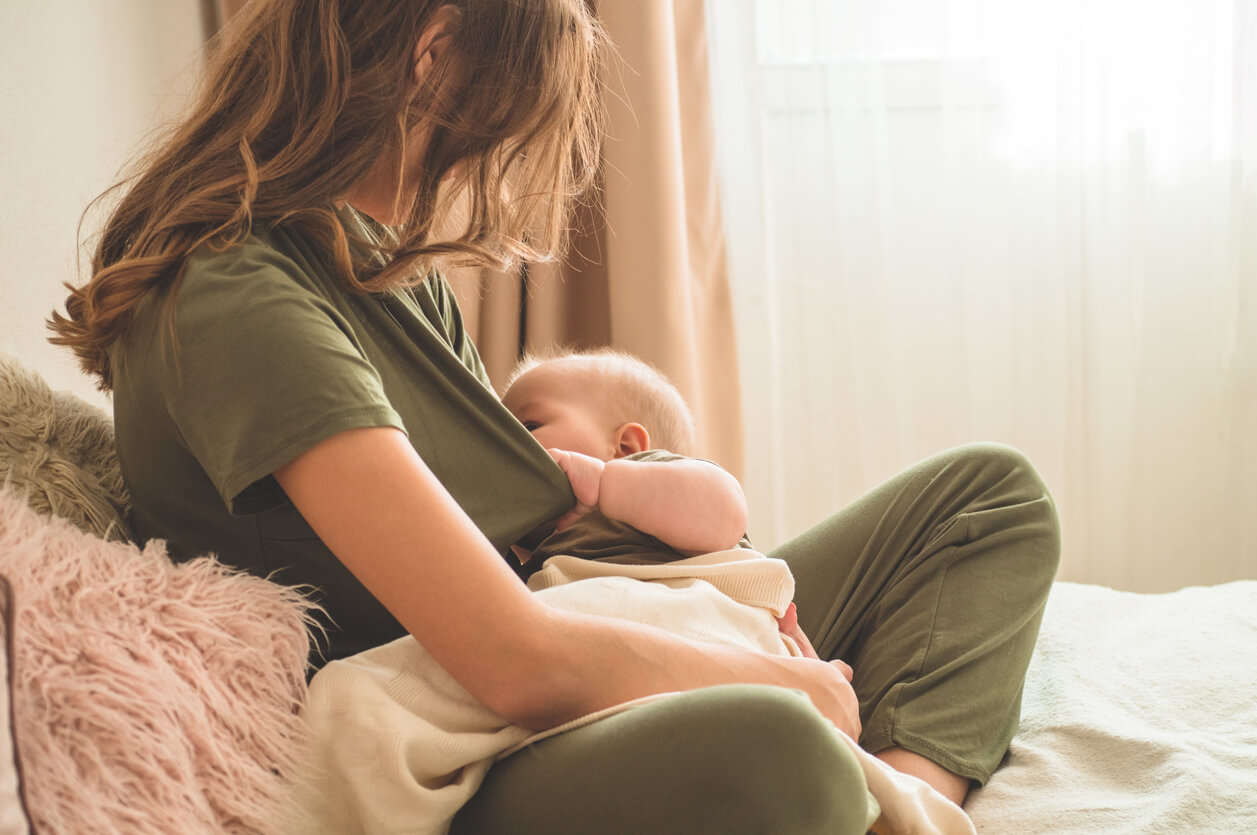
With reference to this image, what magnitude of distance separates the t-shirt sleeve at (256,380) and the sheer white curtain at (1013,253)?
66.2 inches

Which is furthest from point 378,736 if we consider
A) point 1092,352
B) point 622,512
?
point 1092,352

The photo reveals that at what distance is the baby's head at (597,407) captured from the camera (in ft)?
4.02

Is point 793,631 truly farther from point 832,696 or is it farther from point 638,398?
point 638,398

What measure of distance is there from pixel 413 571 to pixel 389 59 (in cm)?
48

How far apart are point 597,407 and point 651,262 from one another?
92cm

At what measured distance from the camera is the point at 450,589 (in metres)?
0.77

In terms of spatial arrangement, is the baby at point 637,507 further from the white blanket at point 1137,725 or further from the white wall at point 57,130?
the white wall at point 57,130

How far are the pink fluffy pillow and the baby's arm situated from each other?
1.11ft

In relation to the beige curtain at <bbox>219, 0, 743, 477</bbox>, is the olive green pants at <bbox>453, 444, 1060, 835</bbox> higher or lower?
lower

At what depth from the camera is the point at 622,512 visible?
1076 mm

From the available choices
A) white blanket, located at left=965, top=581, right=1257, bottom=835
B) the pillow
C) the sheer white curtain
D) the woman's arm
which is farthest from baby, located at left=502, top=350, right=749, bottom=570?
the sheer white curtain

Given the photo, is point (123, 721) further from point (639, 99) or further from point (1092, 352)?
point (1092, 352)

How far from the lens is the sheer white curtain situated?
2223 mm

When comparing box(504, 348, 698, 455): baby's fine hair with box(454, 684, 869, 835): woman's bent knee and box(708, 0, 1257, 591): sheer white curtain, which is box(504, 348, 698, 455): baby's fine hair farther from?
box(708, 0, 1257, 591): sheer white curtain
